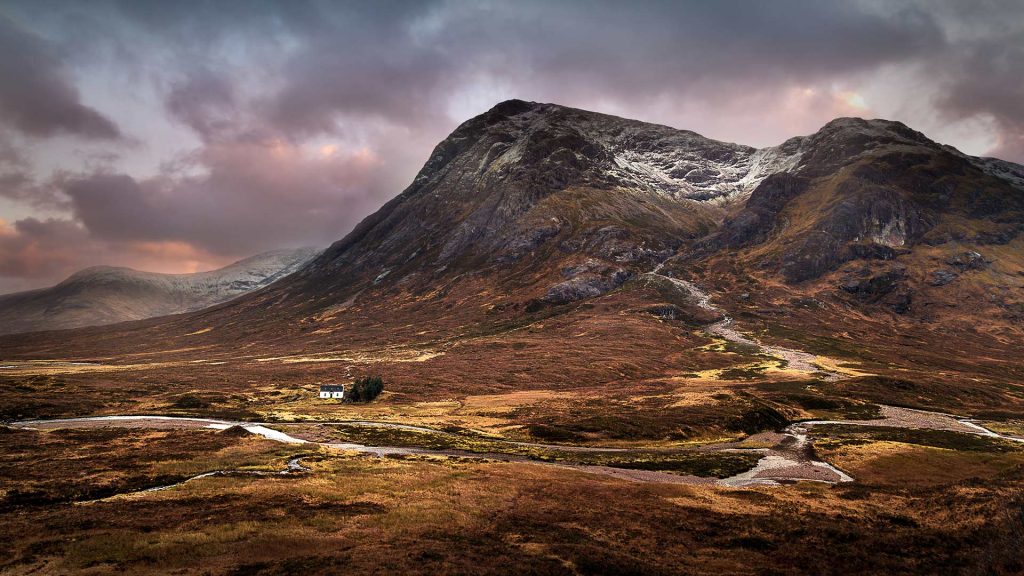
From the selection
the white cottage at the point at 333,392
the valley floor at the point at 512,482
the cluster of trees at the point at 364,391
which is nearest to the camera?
the valley floor at the point at 512,482

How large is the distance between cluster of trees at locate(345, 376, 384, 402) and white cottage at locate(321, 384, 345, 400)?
5.84 feet

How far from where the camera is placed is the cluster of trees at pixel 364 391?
487 ft

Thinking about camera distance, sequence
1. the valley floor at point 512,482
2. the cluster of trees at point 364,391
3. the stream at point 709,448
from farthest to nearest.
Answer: the cluster of trees at point 364,391, the stream at point 709,448, the valley floor at point 512,482

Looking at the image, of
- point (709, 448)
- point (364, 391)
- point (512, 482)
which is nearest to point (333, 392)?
point (364, 391)

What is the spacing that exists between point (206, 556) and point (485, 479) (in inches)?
1354

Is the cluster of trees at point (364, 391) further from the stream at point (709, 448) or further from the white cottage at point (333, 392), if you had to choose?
the stream at point (709, 448)

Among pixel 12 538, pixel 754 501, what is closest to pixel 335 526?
pixel 12 538

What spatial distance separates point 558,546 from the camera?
3625cm

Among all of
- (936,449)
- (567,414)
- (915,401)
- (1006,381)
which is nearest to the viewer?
(936,449)

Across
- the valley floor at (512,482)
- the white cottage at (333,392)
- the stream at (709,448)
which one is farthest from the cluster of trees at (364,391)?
the stream at (709,448)

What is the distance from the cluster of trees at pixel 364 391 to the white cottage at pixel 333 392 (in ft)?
5.84

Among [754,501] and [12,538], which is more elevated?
[12,538]

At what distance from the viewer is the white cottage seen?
15038cm

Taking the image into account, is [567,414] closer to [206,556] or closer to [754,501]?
[754,501]
